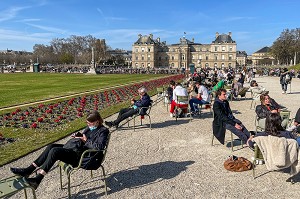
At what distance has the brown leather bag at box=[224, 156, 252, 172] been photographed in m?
5.16

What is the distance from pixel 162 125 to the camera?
29.0 ft

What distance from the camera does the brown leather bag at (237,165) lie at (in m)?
5.16

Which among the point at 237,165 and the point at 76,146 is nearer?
the point at 76,146

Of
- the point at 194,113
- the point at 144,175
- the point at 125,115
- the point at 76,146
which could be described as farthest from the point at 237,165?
the point at 194,113

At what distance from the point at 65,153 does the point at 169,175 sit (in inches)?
73.1

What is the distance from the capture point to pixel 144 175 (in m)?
5.02

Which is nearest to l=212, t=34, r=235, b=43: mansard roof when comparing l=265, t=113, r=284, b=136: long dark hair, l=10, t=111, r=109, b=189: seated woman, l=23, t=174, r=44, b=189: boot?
l=265, t=113, r=284, b=136: long dark hair

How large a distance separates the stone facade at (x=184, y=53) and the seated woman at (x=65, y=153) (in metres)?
104

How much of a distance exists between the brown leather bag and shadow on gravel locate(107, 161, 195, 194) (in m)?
0.70

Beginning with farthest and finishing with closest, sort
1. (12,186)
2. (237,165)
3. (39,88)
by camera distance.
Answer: (39,88) → (237,165) → (12,186)

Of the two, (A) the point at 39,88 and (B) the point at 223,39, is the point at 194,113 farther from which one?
(B) the point at 223,39

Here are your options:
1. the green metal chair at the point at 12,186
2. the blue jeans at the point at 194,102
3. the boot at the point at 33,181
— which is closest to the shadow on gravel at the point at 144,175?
the boot at the point at 33,181

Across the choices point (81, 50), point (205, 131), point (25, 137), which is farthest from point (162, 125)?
point (81, 50)

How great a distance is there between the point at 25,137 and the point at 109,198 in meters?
4.13
